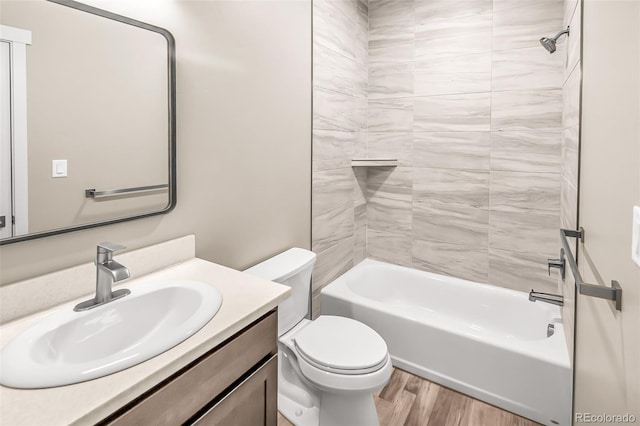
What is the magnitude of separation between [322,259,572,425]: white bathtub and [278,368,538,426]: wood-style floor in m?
0.05

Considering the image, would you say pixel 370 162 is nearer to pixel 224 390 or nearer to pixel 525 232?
pixel 525 232

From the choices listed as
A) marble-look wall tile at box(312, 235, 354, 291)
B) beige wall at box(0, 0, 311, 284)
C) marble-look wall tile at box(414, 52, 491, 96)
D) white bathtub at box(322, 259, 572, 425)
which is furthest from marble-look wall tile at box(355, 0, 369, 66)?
white bathtub at box(322, 259, 572, 425)

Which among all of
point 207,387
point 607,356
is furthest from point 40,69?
point 607,356

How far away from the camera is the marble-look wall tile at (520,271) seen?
7.54 ft

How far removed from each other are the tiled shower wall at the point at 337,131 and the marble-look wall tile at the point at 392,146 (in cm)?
8

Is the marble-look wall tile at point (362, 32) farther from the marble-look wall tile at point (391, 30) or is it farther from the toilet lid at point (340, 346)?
the toilet lid at point (340, 346)

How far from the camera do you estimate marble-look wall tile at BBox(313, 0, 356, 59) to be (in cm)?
219

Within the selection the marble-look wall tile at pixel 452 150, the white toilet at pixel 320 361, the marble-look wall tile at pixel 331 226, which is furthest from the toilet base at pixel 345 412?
the marble-look wall tile at pixel 452 150

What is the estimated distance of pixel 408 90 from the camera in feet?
8.66

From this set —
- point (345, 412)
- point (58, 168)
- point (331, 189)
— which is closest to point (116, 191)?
point (58, 168)

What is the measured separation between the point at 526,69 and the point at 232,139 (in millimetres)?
1917

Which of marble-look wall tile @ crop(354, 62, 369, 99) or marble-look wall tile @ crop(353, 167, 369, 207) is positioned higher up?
marble-look wall tile @ crop(354, 62, 369, 99)

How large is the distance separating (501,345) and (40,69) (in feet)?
7.28

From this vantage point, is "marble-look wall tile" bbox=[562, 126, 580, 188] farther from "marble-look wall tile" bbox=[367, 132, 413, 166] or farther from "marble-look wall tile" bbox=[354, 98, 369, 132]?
"marble-look wall tile" bbox=[354, 98, 369, 132]
